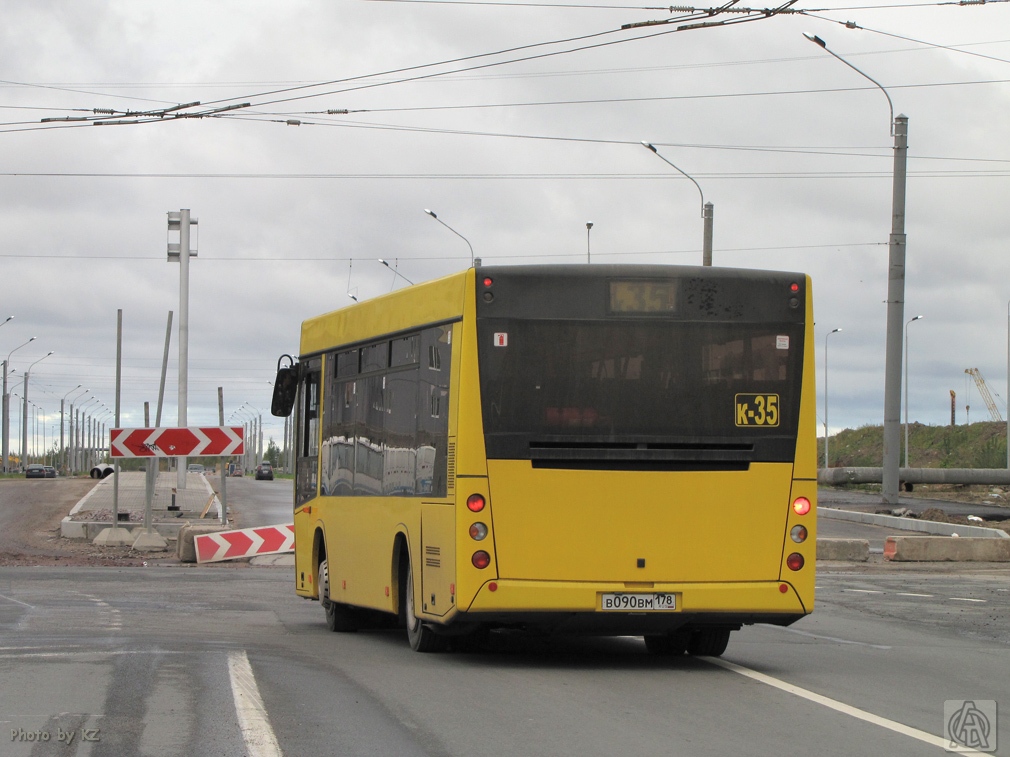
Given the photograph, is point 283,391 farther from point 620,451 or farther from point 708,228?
point 708,228

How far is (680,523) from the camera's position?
10.7 metres

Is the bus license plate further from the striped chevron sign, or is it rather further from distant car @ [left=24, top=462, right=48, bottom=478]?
distant car @ [left=24, top=462, right=48, bottom=478]

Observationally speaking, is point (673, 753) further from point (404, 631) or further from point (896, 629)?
point (896, 629)

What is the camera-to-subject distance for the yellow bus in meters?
10.6

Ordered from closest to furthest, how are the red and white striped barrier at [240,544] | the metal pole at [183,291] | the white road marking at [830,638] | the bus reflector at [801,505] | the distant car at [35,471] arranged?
the bus reflector at [801,505] < the white road marking at [830,638] < the red and white striped barrier at [240,544] < the metal pole at [183,291] < the distant car at [35,471]

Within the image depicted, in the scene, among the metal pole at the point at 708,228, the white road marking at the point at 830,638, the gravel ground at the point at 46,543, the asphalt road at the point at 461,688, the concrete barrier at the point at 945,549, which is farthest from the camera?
the metal pole at the point at 708,228

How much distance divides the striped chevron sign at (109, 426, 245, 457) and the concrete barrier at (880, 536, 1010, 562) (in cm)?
1274

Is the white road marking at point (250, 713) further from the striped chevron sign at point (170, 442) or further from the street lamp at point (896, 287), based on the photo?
the street lamp at point (896, 287)

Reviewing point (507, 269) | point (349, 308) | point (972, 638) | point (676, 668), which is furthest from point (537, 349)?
point (972, 638)

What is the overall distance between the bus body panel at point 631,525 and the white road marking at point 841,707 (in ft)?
2.53

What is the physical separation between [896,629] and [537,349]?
6596mm

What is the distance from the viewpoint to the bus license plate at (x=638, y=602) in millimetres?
10523

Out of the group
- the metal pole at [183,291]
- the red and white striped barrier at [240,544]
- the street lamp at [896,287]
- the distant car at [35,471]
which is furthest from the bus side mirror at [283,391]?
the distant car at [35,471]

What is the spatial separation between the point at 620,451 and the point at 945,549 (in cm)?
1927
